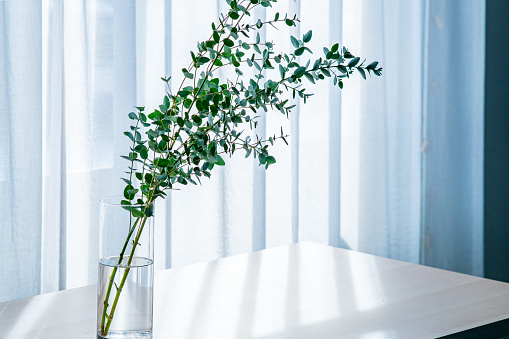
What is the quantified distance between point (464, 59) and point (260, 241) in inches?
46.7

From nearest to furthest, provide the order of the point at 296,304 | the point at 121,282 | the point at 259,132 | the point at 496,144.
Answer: the point at 121,282 < the point at 296,304 < the point at 259,132 < the point at 496,144

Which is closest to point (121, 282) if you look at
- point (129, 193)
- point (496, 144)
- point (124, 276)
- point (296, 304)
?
point (124, 276)

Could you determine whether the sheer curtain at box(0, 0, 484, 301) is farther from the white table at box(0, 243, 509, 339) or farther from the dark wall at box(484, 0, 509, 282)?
the white table at box(0, 243, 509, 339)

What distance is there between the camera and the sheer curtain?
5.13 ft

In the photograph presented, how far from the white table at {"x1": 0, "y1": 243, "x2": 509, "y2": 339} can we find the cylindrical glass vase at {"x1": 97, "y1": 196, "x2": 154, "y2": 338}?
0.11 metres

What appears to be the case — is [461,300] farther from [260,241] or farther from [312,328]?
[260,241]

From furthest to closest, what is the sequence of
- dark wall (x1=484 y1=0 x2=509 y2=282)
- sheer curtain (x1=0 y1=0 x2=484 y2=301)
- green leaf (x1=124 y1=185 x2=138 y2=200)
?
dark wall (x1=484 y1=0 x2=509 y2=282) → sheer curtain (x1=0 y1=0 x2=484 y2=301) → green leaf (x1=124 y1=185 x2=138 y2=200)

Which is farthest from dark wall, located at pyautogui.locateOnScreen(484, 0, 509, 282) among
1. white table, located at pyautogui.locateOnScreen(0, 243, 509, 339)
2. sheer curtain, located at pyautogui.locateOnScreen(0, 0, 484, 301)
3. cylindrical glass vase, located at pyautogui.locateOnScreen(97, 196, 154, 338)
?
cylindrical glass vase, located at pyautogui.locateOnScreen(97, 196, 154, 338)

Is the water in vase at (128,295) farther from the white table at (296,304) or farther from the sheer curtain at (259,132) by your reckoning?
Result: the sheer curtain at (259,132)

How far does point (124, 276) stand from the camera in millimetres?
882

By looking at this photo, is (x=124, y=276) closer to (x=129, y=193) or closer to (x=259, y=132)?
(x=129, y=193)

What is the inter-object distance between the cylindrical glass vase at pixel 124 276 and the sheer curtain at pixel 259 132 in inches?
28.9

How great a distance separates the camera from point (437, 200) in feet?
8.81

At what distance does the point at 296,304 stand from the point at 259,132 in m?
0.96
